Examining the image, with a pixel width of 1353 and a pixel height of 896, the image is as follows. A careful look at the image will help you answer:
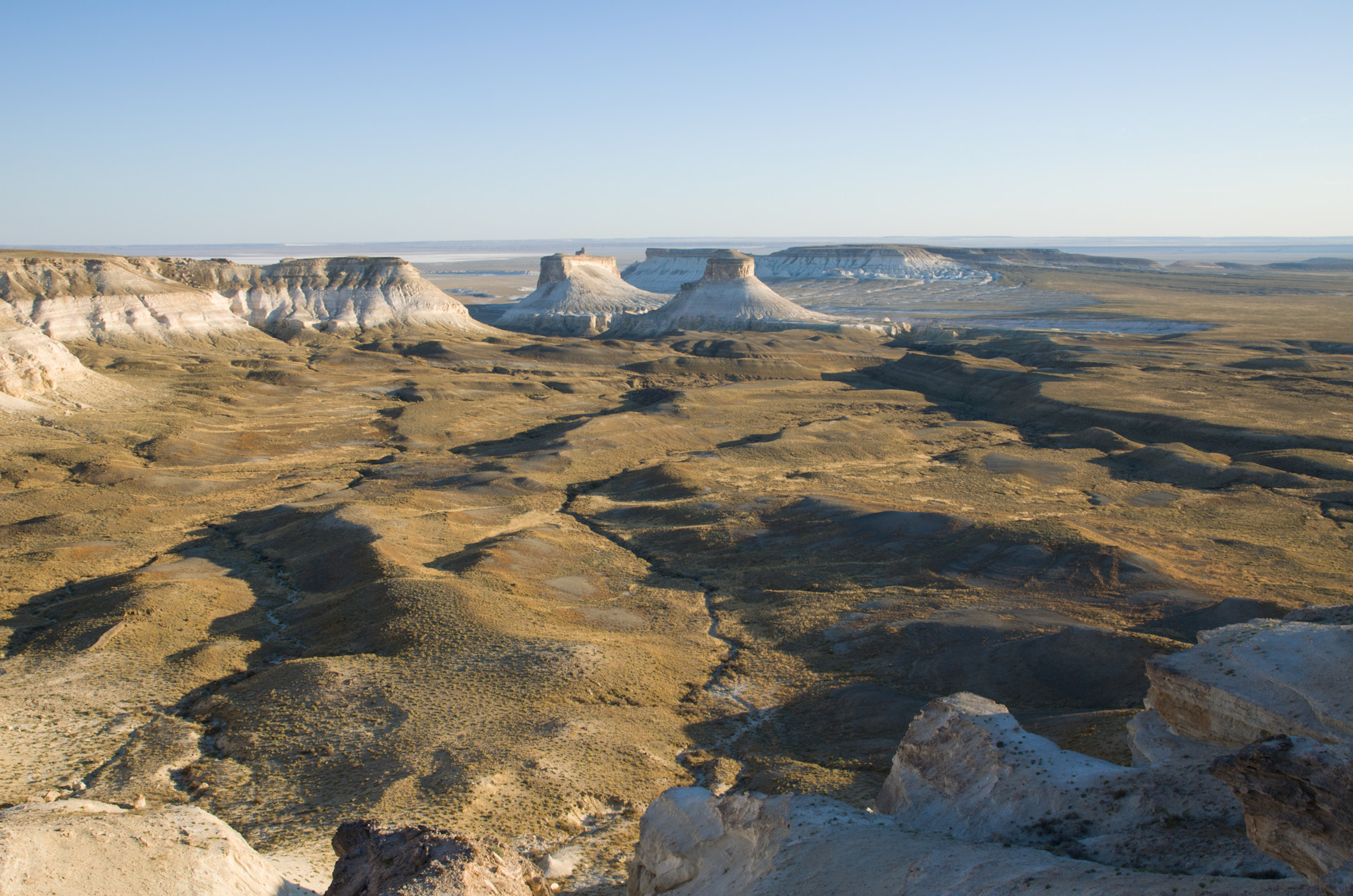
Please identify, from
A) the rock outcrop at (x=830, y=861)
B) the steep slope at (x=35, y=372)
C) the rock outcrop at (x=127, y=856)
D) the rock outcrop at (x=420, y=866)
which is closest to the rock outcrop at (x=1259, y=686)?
the rock outcrop at (x=830, y=861)

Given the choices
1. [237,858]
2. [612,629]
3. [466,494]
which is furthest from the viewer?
[466,494]

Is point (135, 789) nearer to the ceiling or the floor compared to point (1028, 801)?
nearer to the floor

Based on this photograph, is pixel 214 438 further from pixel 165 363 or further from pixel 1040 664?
pixel 1040 664

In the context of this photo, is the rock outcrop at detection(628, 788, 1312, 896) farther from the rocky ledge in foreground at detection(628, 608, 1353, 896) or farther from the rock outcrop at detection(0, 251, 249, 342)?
the rock outcrop at detection(0, 251, 249, 342)

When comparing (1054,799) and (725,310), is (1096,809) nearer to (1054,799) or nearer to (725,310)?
(1054,799)

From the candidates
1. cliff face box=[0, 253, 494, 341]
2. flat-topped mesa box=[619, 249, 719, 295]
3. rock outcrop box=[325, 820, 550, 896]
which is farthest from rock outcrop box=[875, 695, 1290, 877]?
flat-topped mesa box=[619, 249, 719, 295]

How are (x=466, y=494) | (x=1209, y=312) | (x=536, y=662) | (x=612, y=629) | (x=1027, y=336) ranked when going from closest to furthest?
(x=536, y=662)
(x=612, y=629)
(x=466, y=494)
(x=1027, y=336)
(x=1209, y=312)

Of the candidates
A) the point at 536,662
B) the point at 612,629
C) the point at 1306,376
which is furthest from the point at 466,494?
the point at 1306,376
